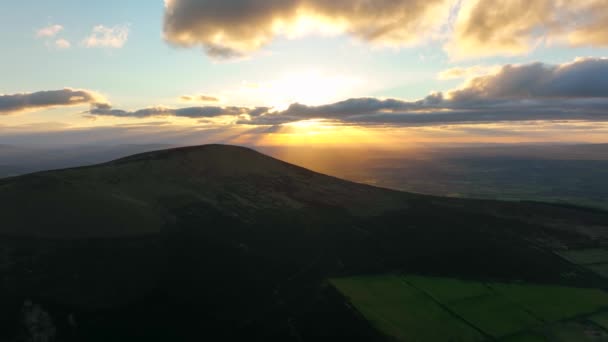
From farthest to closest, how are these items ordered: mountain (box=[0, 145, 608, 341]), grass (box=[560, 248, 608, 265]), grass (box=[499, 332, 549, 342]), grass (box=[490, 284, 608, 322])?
1. grass (box=[560, 248, 608, 265])
2. grass (box=[490, 284, 608, 322])
3. grass (box=[499, 332, 549, 342])
4. mountain (box=[0, 145, 608, 341])

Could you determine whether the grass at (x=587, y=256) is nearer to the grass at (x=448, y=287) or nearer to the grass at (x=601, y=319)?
the grass at (x=601, y=319)

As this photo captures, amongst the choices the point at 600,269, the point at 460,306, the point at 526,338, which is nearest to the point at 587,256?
the point at 600,269

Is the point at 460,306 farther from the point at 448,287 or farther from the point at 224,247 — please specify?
the point at 224,247

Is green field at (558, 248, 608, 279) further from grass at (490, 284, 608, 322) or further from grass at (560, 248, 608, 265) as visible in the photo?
grass at (490, 284, 608, 322)

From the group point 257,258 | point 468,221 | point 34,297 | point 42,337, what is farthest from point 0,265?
point 468,221

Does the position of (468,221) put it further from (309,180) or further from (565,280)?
(309,180)

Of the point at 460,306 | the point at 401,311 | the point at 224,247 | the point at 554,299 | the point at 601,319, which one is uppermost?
the point at 224,247

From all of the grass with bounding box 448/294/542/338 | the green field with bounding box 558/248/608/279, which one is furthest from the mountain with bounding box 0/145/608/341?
the grass with bounding box 448/294/542/338
